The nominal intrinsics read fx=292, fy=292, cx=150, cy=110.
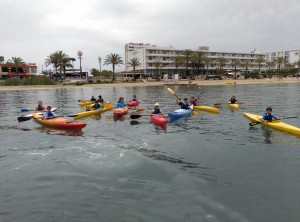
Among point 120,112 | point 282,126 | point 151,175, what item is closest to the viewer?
point 151,175

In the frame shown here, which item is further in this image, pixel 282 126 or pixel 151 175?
pixel 282 126

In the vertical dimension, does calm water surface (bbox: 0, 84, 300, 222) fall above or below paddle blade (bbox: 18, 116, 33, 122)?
below

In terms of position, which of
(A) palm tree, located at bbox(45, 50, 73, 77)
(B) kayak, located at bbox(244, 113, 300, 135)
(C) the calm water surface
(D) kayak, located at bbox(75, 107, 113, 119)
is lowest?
(C) the calm water surface

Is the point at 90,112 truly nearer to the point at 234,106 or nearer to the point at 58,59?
the point at 234,106

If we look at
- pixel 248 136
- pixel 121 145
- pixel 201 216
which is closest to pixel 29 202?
pixel 201 216

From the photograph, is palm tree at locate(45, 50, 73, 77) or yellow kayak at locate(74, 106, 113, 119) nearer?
yellow kayak at locate(74, 106, 113, 119)

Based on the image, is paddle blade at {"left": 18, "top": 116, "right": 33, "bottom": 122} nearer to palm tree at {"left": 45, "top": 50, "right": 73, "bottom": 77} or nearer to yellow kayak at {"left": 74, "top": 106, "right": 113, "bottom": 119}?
yellow kayak at {"left": 74, "top": 106, "right": 113, "bottom": 119}

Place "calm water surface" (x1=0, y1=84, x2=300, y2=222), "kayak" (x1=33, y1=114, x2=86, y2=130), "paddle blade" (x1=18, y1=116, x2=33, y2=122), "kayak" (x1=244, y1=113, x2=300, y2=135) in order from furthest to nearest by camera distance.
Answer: "paddle blade" (x1=18, y1=116, x2=33, y2=122) → "kayak" (x1=33, y1=114, x2=86, y2=130) → "kayak" (x1=244, y1=113, x2=300, y2=135) → "calm water surface" (x1=0, y1=84, x2=300, y2=222)

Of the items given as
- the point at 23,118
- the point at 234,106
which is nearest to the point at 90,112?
the point at 23,118

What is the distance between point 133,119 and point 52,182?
12573 millimetres

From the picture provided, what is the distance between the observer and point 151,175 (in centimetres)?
1150

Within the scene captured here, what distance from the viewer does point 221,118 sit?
2389cm

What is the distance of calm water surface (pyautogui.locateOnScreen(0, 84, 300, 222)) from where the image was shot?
343 inches

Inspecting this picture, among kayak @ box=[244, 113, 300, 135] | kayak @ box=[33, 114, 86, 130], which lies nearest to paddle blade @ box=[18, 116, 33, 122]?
kayak @ box=[33, 114, 86, 130]
